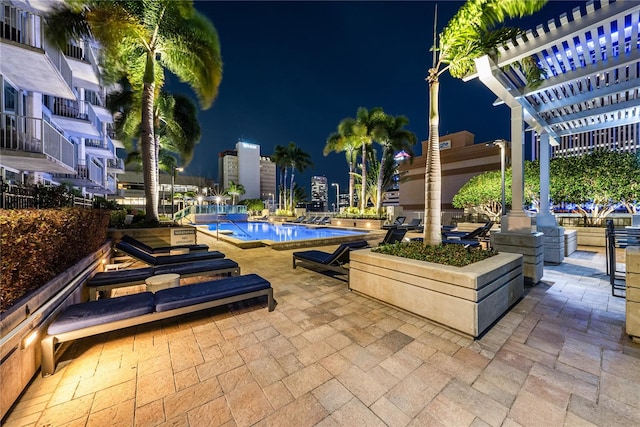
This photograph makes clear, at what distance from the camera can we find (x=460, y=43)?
4.59m

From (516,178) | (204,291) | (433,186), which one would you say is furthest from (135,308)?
(516,178)

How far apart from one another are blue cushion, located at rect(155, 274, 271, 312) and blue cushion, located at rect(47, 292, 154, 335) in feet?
0.52

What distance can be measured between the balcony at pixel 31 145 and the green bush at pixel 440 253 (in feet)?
40.5

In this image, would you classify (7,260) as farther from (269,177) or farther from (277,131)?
(277,131)

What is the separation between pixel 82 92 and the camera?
1569 centimetres

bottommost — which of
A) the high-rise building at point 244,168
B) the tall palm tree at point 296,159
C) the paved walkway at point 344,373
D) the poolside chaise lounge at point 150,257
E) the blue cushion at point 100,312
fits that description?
the paved walkway at point 344,373

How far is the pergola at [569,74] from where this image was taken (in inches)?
182

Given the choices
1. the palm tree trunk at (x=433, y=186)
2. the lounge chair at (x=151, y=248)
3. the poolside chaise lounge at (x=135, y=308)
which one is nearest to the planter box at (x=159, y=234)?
the lounge chair at (x=151, y=248)

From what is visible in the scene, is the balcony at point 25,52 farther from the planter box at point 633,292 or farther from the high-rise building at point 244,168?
the high-rise building at point 244,168

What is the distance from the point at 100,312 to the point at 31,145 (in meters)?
11.0

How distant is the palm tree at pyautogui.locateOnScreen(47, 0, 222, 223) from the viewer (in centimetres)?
752

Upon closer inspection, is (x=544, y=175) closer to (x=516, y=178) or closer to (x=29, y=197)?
(x=516, y=178)

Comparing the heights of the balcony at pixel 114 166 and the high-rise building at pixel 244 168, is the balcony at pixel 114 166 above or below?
below

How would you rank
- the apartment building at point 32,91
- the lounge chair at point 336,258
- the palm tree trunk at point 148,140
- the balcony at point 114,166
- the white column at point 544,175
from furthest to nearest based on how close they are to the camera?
the balcony at point 114,166 < the palm tree trunk at point 148,140 < the apartment building at point 32,91 < the white column at point 544,175 < the lounge chair at point 336,258
